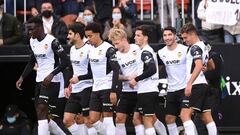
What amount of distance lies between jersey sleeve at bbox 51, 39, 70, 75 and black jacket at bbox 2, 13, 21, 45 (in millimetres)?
2044

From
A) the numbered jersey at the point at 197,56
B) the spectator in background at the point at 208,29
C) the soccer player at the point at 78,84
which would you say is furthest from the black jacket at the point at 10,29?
the numbered jersey at the point at 197,56

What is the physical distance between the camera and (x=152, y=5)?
19.3 m

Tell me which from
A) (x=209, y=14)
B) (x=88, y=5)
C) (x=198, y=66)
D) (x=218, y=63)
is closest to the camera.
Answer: (x=198, y=66)

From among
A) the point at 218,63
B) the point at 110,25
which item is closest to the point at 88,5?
the point at 110,25

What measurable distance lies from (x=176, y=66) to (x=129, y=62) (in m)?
0.82

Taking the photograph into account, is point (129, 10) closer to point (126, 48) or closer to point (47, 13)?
point (47, 13)

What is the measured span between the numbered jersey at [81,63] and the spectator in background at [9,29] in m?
2.09

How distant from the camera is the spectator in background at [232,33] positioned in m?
18.3

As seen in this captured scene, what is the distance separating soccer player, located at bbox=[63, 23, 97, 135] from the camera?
672 inches

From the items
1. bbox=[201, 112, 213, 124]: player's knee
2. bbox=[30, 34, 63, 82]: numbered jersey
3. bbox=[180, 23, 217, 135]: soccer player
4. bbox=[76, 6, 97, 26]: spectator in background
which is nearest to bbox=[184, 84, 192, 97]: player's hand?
bbox=[180, 23, 217, 135]: soccer player

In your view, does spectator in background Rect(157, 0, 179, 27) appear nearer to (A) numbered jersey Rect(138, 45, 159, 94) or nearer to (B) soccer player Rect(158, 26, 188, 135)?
(B) soccer player Rect(158, 26, 188, 135)

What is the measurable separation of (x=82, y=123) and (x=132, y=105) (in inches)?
45.5

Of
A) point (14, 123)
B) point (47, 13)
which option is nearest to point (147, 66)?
point (47, 13)

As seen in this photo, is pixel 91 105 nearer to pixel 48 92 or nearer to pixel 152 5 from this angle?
pixel 48 92
